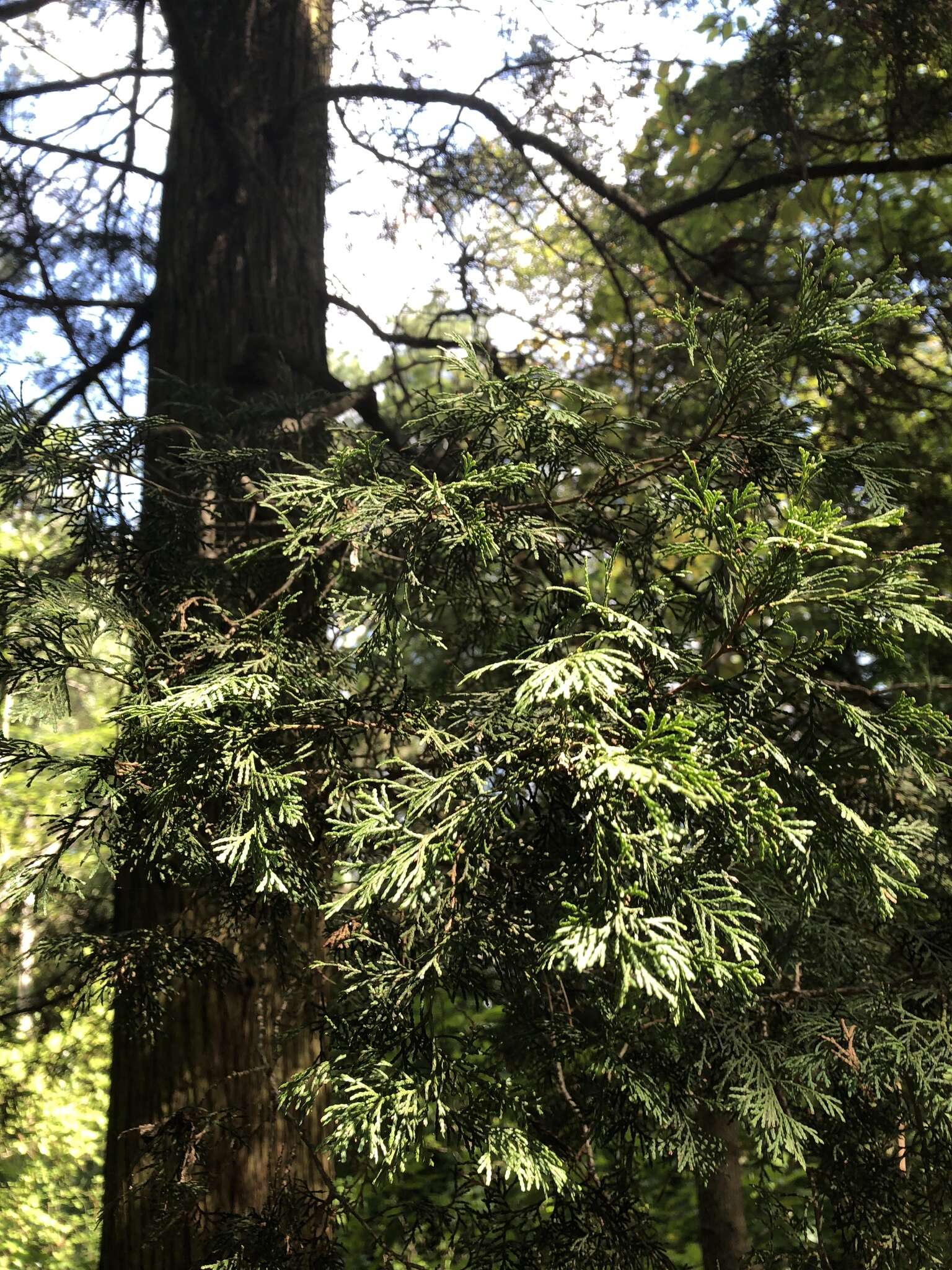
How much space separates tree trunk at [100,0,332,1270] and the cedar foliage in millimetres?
105

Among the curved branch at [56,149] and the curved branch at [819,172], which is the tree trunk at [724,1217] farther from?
the curved branch at [56,149]

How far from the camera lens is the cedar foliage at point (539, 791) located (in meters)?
1.73

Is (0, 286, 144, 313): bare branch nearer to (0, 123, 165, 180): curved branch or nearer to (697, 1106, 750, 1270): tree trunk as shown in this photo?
(0, 123, 165, 180): curved branch

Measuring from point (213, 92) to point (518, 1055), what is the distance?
390 cm

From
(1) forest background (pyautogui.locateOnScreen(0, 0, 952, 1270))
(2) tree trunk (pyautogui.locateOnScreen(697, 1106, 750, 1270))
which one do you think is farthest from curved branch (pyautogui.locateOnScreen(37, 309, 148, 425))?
(2) tree trunk (pyautogui.locateOnScreen(697, 1106, 750, 1270))

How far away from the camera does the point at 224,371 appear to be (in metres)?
3.65

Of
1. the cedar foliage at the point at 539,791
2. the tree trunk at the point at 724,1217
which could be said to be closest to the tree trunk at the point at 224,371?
the cedar foliage at the point at 539,791

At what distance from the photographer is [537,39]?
4.48m

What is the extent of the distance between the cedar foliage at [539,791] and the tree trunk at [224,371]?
0.11m

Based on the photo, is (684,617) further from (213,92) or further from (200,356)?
(213,92)

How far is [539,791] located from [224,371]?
7.42 ft

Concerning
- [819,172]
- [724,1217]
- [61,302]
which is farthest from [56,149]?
[724,1217]

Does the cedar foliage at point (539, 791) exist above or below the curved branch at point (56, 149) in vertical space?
below

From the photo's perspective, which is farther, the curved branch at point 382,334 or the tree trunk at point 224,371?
the curved branch at point 382,334
